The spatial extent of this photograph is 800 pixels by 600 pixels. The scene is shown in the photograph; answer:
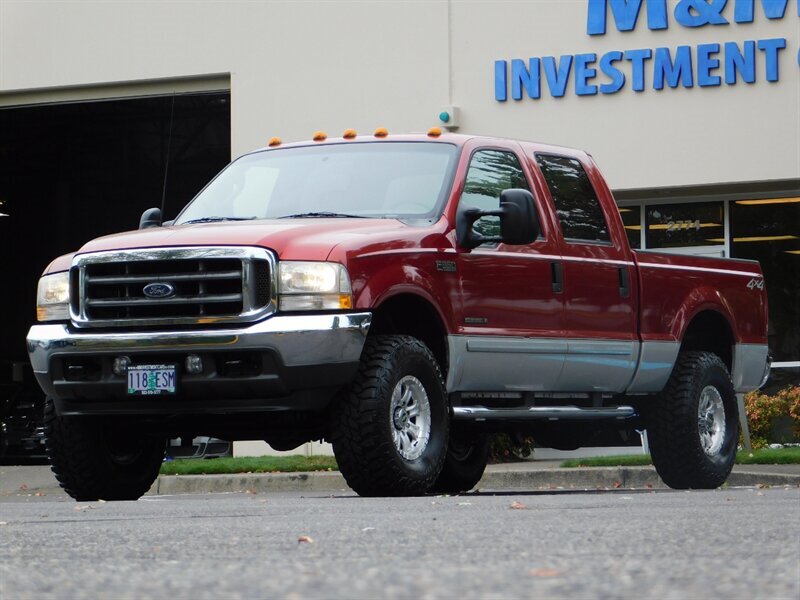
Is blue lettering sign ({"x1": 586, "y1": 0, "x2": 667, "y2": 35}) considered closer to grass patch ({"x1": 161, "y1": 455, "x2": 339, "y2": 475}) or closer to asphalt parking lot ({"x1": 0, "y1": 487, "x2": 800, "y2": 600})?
grass patch ({"x1": 161, "y1": 455, "x2": 339, "y2": 475})

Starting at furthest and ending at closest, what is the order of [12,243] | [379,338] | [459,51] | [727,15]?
[12,243], [459,51], [727,15], [379,338]

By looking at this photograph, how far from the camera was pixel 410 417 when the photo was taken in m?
9.16

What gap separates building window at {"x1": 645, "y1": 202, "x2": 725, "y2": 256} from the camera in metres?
20.1

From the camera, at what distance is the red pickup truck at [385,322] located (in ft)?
28.7

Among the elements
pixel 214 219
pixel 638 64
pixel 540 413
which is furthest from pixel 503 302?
pixel 638 64

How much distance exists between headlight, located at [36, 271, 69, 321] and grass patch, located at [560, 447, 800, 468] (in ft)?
24.2

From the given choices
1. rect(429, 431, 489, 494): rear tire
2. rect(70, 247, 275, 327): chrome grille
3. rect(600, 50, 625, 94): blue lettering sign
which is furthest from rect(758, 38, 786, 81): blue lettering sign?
rect(70, 247, 275, 327): chrome grille

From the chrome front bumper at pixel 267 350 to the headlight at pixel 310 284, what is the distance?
7 centimetres

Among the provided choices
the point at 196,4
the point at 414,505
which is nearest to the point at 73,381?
the point at 414,505

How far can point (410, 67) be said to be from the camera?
20.7 m

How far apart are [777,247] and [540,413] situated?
10504 millimetres

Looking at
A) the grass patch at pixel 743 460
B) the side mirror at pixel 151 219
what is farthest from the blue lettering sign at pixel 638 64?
the side mirror at pixel 151 219

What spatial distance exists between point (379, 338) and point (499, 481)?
668 cm

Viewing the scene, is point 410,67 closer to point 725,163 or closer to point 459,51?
point 459,51
